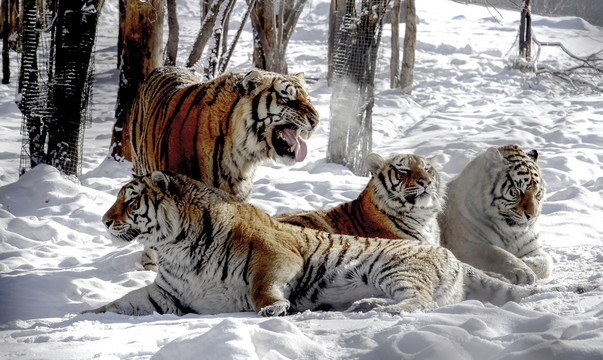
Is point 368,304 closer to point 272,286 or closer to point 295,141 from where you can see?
point 272,286

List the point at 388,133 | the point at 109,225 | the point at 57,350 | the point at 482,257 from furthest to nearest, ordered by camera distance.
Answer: the point at 388,133 → the point at 482,257 → the point at 109,225 → the point at 57,350

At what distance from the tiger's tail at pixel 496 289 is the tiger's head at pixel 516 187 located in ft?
3.41

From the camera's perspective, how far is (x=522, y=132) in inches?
412

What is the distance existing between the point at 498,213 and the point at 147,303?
2.42 meters

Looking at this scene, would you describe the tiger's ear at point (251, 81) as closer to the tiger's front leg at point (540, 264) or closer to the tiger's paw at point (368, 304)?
the tiger's paw at point (368, 304)

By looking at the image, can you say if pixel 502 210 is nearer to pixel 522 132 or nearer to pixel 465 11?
pixel 522 132

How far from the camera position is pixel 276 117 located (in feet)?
14.2

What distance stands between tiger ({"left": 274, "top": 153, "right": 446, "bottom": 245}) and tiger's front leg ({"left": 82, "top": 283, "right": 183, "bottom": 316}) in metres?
1.01

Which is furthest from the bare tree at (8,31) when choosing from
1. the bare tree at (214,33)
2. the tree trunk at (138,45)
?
the bare tree at (214,33)

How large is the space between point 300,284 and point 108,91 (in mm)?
11368

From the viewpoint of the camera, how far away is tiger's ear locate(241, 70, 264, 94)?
432 centimetres

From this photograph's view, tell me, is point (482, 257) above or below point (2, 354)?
below

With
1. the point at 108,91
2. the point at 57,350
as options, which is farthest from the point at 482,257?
the point at 108,91

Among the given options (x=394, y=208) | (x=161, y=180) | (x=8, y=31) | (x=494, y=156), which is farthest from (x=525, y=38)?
(x=161, y=180)
